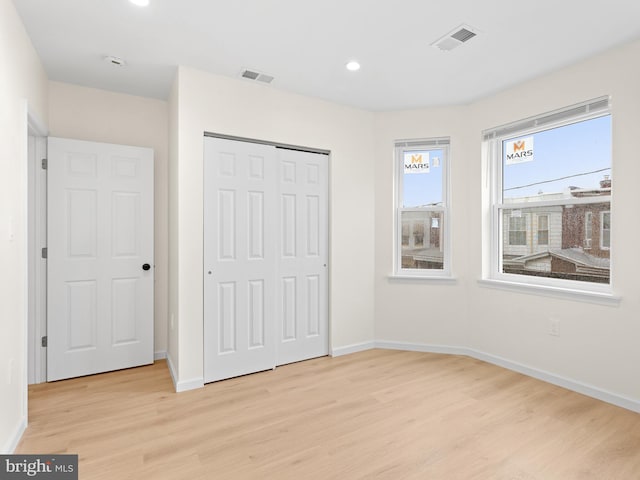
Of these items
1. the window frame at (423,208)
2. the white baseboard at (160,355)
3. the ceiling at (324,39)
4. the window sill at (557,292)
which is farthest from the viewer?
the window frame at (423,208)

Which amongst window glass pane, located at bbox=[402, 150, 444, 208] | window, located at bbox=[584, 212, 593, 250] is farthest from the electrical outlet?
window glass pane, located at bbox=[402, 150, 444, 208]

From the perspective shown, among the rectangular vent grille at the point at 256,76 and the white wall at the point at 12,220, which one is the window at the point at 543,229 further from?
the white wall at the point at 12,220

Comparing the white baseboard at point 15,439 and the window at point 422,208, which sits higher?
the window at point 422,208

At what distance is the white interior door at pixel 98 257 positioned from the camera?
10.2ft

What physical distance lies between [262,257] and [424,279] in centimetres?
177

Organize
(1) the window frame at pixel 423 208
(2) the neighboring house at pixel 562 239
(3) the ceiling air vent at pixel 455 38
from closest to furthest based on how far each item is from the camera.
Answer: (3) the ceiling air vent at pixel 455 38, (2) the neighboring house at pixel 562 239, (1) the window frame at pixel 423 208

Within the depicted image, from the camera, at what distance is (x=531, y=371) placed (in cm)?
318

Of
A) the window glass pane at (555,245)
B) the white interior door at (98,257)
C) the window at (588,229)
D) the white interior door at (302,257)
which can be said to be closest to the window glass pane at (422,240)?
the window glass pane at (555,245)

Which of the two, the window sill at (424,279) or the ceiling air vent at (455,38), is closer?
the ceiling air vent at (455,38)

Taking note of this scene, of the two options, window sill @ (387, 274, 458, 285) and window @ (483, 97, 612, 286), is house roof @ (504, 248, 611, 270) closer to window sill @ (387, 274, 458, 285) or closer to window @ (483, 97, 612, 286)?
window @ (483, 97, 612, 286)

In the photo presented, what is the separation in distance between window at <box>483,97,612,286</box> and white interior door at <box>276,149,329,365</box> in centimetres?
175

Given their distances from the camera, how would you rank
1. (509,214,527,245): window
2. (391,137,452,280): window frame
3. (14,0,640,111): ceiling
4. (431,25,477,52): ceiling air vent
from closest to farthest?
(14,0,640,111): ceiling → (431,25,477,52): ceiling air vent → (509,214,527,245): window → (391,137,452,280): window frame

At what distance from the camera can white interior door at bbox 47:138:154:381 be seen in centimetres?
310

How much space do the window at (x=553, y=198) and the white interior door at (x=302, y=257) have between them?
5.73 ft
